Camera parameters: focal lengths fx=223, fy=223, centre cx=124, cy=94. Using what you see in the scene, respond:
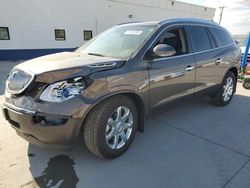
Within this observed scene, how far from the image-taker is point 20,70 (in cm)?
271

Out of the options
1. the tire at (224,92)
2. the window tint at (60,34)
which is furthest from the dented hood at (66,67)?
the window tint at (60,34)

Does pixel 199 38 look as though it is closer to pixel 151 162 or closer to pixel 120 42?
pixel 120 42

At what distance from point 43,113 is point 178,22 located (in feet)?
8.57

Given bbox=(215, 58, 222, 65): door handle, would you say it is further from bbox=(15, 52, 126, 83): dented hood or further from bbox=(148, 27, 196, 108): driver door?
bbox=(15, 52, 126, 83): dented hood

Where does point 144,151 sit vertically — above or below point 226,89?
below

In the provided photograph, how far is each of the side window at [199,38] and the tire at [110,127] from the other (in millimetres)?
1794

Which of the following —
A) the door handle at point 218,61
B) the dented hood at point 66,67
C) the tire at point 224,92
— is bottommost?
the tire at point 224,92

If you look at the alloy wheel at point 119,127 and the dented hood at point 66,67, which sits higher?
the dented hood at point 66,67

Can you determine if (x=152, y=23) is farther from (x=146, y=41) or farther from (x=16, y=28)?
(x=16, y=28)

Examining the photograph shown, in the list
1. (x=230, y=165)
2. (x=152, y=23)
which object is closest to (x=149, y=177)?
(x=230, y=165)

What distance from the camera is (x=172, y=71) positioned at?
134 inches

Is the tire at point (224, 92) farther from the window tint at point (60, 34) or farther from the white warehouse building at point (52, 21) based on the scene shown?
the window tint at point (60, 34)

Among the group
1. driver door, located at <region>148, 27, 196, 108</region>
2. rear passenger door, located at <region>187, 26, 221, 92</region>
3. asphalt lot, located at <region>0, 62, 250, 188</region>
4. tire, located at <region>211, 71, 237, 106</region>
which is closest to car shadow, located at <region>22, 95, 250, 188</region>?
asphalt lot, located at <region>0, 62, 250, 188</region>

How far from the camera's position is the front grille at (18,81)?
8.09 feet
